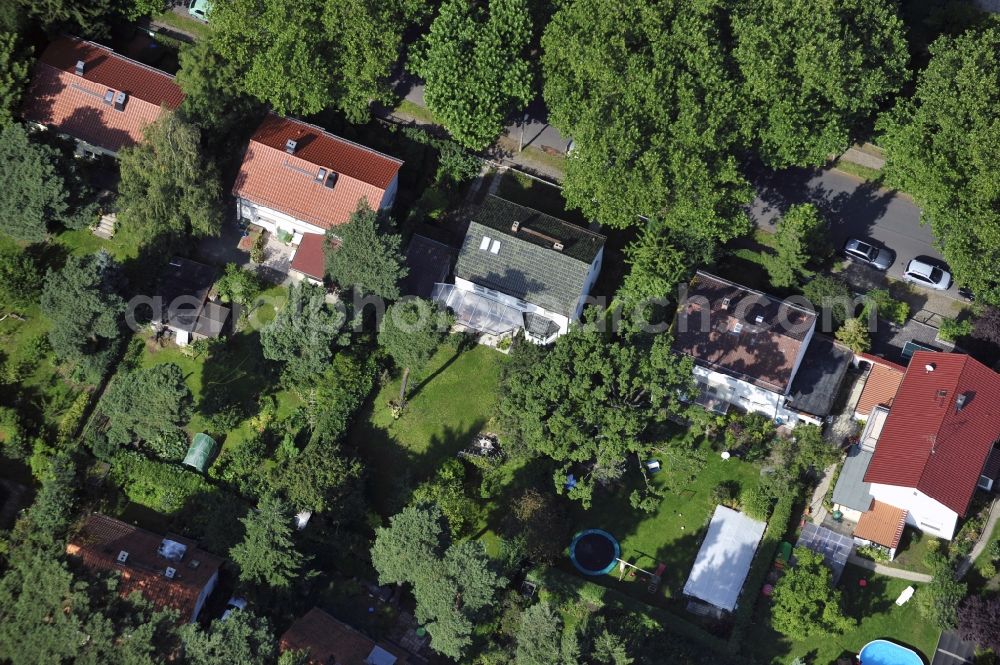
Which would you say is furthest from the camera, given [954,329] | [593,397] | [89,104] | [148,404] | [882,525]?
[89,104]

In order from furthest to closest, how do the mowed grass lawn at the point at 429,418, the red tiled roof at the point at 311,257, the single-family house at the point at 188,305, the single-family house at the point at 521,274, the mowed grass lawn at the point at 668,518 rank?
the red tiled roof at the point at 311,257, the single-family house at the point at 188,305, the mowed grass lawn at the point at 429,418, the single-family house at the point at 521,274, the mowed grass lawn at the point at 668,518

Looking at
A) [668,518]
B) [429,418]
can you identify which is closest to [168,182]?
[429,418]

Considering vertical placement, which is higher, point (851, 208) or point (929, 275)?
point (851, 208)

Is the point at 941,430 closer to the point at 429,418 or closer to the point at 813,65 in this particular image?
the point at 813,65

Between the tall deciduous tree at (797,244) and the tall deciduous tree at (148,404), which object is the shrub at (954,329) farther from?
the tall deciduous tree at (148,404)

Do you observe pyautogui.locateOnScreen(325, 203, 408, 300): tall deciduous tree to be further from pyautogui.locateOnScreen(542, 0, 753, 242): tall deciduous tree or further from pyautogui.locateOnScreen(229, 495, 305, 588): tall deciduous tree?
pyautogui.locateOnScreen(229, 495, 305, 588): tall deciduous tree

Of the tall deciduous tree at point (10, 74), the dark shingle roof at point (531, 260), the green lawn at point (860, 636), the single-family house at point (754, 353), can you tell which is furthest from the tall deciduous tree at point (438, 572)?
the tall deciduous tree at point (10, 74)

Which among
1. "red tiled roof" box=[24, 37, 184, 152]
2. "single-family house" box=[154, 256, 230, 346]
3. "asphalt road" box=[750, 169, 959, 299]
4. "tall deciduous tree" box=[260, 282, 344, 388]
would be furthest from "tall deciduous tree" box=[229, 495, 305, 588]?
"asphalt road" box=[750, 169, 959, 299]
